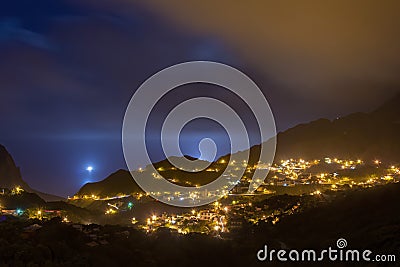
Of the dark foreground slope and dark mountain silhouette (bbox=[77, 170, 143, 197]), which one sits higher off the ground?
dark mountain silhouette (bbox=[77, 170, 143, 197])

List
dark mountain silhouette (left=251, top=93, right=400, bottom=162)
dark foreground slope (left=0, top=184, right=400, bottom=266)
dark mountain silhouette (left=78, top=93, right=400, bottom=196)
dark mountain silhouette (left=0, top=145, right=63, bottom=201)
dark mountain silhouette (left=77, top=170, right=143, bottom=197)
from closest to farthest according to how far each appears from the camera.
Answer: dark foreground slope (left=0, top=184, right=400, bottom=266)
dark mountain silhouette (left=77, top=170, right=143, bottom=197)
dark mountain silhouette (left=78, top=93, right=400, bottom=196)
dark mountain silhouette (left=0, top=145, right=63, bottom=201)
dark mountain silhouette (left=251, top=93, right=400, bottom=162)

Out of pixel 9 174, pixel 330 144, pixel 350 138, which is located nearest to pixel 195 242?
pixel 9 174

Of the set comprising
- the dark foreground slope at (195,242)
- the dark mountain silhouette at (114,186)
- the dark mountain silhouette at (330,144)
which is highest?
the dark mountain silhouette at (330,144)

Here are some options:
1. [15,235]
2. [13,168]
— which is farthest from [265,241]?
[13,168]

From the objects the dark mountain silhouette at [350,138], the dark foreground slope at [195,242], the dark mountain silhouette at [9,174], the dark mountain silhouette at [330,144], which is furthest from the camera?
the dark mountain silhouette at [350,138]

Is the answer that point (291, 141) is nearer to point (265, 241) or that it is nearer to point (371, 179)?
point (371, 179)

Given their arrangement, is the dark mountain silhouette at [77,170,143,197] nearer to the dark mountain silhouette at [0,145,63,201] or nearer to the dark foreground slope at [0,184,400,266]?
the dark mountain silhouette at [0,145,63,201]

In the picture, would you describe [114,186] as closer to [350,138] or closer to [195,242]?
[195,242]

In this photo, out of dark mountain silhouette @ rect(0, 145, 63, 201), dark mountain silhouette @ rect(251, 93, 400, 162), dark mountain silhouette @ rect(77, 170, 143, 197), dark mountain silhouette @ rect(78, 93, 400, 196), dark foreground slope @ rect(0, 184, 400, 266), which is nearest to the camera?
dark foreground slope @ rect(0, 184, 400, 266)

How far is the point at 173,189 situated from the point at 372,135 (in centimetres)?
5442

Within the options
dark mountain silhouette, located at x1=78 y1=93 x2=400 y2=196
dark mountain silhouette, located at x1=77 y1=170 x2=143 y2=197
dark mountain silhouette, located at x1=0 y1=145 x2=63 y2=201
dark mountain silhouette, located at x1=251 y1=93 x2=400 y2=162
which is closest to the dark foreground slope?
dark mountain silhouette, located at x1=78 y1=93 x2=400 y2=196

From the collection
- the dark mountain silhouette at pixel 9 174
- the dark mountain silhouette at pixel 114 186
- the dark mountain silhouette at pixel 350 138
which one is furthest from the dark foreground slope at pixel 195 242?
the dark mountain silhouette at pixel 9 174

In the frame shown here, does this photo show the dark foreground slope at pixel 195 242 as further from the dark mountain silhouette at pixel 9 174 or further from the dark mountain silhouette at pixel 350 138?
the dark mountain silhouette at pixel 9 174

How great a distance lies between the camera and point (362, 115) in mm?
123688
